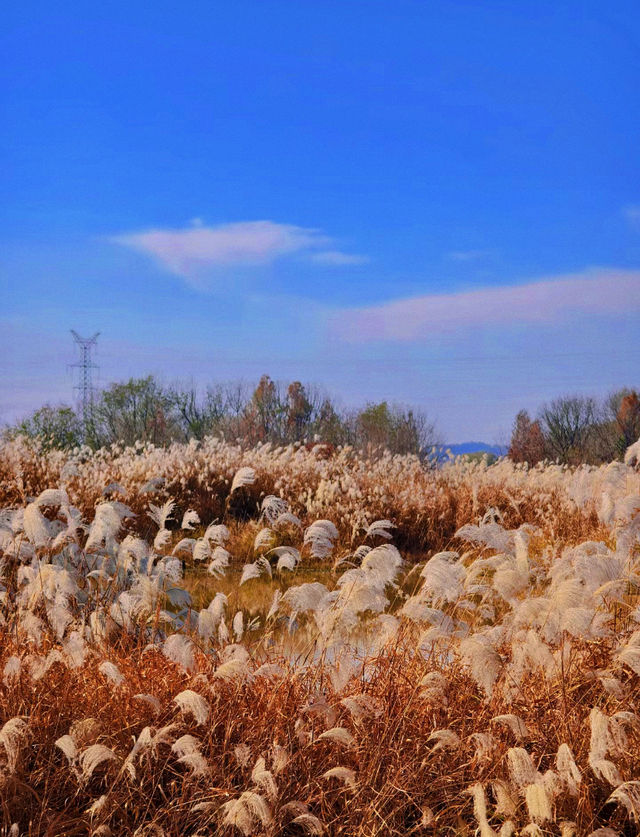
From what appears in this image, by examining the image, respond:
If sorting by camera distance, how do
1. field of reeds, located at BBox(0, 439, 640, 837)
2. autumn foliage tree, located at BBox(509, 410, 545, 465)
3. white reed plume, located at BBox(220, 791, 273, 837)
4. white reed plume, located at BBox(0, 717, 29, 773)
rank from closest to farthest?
white reed plume, located at BBox(220, 791, 273, 837), white reed plume, located at BBox(0, 717, 29, 773), field of reeds, located at BBox(0, 439, 640, 837), autumn foliage tree, located at BBox(509, 410, 545, 465)

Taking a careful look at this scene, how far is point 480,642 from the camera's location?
2.98 metres

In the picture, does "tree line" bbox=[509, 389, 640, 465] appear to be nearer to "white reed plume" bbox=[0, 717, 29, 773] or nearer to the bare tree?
the bare tree

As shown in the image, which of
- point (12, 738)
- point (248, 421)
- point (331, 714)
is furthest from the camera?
point (248, 421)

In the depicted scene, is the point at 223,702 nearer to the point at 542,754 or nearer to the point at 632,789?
the point at 542,754

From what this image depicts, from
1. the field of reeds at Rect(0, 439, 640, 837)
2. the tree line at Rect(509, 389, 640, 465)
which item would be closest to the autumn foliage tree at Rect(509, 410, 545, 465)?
the tree line at Rect(509, 389, 640, 465)

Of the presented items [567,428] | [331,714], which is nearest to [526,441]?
[567,428]

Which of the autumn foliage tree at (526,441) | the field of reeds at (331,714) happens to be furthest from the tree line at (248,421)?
the field of reeds at (331,714)

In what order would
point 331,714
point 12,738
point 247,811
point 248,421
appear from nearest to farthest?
point 247,811, point 12,738, point 331,714, point 248,421

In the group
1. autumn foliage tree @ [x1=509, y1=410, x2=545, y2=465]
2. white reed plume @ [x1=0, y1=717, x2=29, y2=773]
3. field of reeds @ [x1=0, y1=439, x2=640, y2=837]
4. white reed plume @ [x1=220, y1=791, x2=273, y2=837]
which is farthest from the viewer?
autumn foliage tree @ [x1=509, y1=410, x2=545, y2=465]

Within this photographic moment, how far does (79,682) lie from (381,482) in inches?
342

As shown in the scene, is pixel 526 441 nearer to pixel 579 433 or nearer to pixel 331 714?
pixel 579 433

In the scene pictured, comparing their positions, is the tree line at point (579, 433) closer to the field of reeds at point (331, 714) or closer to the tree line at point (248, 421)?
the tree line at point (248, 421)

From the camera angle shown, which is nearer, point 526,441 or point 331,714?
point 331,714

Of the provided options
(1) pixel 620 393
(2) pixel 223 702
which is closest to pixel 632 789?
(2) pixel 223 702
